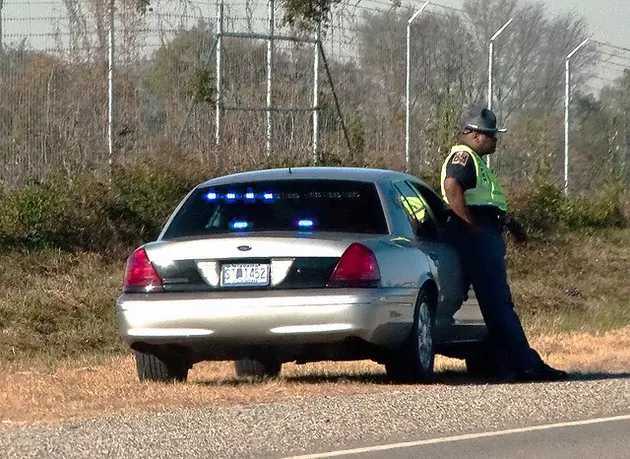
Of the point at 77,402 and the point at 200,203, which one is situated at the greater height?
the point at 200,203

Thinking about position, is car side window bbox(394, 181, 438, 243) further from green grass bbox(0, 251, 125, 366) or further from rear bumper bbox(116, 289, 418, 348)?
green grass bbox(0, 251, 125, 366)

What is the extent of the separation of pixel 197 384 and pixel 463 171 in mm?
2362

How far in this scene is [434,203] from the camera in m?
12.0

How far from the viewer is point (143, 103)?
20172mm

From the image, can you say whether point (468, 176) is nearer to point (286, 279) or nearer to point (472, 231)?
point (472, 231)

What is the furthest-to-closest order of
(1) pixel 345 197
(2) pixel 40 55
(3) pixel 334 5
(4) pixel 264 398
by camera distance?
(3) pixel 334 5 < (2) pixel 40 55 < (1) pixel 345 197 < (4) pixel 264 398

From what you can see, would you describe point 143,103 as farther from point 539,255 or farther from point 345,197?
point 345,197

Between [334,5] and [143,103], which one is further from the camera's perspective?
[334,5]

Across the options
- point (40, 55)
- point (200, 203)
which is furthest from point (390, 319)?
point (40, 55)

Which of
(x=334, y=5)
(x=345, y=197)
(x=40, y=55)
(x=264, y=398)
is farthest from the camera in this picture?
(x=334, y=5)

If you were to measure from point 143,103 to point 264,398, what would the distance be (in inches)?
422

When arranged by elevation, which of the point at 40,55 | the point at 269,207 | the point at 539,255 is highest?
the point at 40,55

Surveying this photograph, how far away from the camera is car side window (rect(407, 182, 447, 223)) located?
1187 centimetres

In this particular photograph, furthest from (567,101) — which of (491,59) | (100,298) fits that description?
(100,298)
